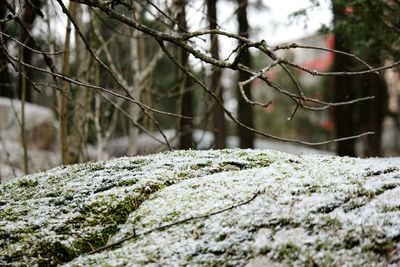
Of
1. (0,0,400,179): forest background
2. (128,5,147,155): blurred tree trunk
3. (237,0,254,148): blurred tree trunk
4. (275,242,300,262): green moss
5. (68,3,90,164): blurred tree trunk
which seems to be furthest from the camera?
(237,0,254,148): blurred tree trunk

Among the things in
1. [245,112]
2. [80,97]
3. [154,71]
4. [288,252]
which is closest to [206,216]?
[288,252]

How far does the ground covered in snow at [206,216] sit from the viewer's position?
183cm

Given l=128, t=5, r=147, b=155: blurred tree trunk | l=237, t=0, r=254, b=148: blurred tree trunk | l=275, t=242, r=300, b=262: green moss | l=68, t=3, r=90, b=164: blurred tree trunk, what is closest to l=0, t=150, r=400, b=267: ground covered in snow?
l=275, t=242, r=300, b=262: green moss

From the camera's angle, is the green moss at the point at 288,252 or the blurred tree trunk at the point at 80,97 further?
the blurred tree trunk at the point at 80,97

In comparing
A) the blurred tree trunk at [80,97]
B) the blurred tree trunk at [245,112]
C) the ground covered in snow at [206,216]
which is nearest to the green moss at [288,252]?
the ground covered in snow at [206,216]

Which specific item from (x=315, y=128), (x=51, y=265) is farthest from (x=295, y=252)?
(x=315, y=128)

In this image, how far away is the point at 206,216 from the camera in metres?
2.09

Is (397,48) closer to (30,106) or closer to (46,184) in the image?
(46,184)

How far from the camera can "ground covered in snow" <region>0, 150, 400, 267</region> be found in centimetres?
183

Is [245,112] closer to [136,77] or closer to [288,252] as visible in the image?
[136,77]

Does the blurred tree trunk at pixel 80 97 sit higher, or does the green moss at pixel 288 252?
the blurred tree trunk at pixel 80 97

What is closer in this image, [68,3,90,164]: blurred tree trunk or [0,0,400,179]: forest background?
[0,0,400,179]: forest background

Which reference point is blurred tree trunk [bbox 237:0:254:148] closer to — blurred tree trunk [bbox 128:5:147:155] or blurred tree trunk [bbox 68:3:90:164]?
blurred tree trunk [bbox 128:5:147:155]

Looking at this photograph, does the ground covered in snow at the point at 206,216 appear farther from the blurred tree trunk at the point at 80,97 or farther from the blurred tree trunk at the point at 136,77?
the blurred tree trunk at the point at 136,77
